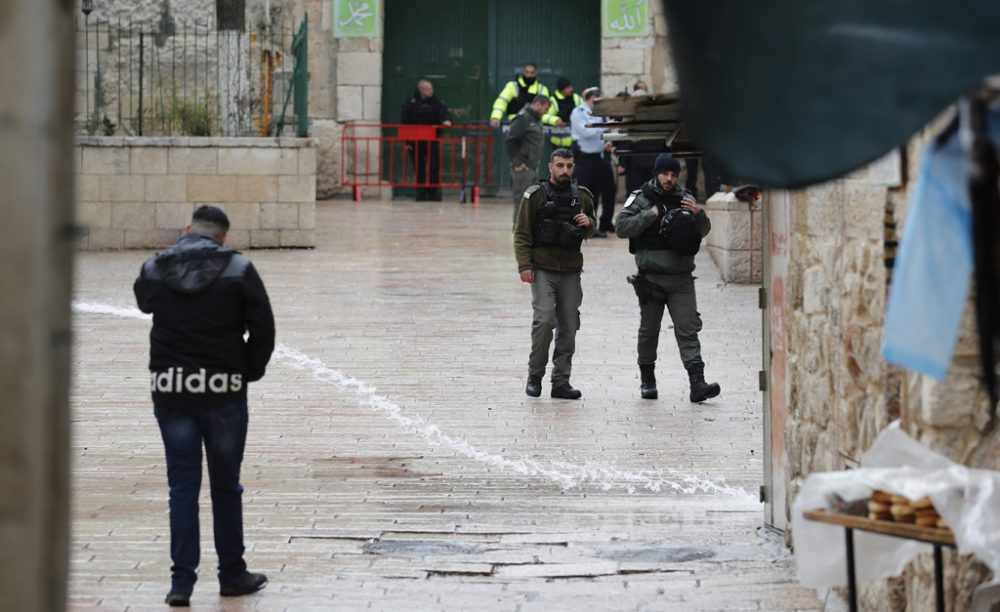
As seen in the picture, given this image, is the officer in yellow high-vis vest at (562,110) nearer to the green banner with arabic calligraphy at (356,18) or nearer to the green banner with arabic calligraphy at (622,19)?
the green banner with arabic calligraphy at (622,19)

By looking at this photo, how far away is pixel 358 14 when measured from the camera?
91.5 ft

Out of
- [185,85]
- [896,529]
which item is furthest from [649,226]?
[185,85]

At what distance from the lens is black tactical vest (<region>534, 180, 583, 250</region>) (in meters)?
11.8

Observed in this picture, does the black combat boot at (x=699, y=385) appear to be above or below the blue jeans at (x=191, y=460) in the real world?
below

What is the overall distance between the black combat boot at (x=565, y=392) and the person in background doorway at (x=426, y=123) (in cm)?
1519

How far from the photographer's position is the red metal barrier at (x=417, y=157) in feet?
89.0

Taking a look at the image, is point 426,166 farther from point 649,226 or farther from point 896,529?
point 896,529

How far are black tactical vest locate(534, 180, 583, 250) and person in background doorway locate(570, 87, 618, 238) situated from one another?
9.05 metres

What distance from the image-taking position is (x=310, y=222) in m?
20.0

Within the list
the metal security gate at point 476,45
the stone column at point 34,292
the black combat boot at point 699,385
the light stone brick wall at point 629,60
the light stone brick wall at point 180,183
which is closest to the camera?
the stone column at point 34,292

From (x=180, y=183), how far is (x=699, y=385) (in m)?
10.0

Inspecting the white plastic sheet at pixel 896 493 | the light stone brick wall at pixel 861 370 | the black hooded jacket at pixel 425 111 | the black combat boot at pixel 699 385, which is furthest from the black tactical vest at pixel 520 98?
the white plastic sheet at pixel 896 493

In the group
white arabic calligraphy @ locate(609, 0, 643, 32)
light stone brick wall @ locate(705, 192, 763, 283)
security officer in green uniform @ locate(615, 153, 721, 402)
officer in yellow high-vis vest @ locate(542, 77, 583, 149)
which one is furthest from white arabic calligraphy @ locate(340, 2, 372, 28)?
security officer in green uniform @ locate(615, 153, 721, 402)

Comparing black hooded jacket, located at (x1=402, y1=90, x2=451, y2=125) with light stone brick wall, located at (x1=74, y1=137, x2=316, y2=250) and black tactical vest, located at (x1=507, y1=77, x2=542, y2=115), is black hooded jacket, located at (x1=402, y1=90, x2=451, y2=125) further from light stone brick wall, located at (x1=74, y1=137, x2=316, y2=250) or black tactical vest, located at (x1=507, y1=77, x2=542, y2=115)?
light stone brick wall, located at (x1=74, y1=137, x2=316, y2=250)
